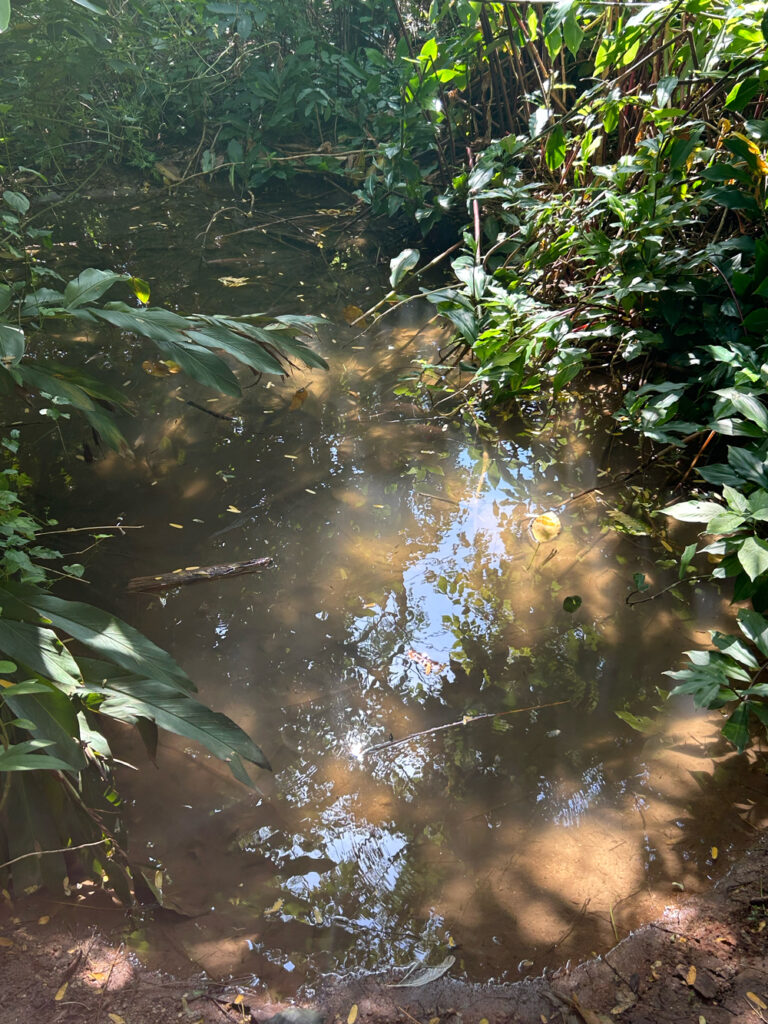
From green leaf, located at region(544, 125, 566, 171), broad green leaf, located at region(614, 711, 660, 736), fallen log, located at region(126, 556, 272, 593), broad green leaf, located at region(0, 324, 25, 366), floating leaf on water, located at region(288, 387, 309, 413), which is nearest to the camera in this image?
broad green leaf, located at region(0, 324, 25, 366)

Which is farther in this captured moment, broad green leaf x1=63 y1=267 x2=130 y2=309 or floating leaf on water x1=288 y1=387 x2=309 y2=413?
floating leaf on water x1=288 y1=387 x2=309 y2=413

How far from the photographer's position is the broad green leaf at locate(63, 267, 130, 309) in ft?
5.09

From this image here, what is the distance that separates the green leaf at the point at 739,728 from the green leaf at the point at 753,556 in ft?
0.81

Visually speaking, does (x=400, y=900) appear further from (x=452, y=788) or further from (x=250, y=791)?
(x=250, y=791)

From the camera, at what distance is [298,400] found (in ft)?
8.80

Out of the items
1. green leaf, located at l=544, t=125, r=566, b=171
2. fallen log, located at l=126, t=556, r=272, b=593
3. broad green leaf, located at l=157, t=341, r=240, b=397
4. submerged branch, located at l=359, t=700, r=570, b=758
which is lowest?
submerged branch, located at l=359, t=700, r=570, b=758

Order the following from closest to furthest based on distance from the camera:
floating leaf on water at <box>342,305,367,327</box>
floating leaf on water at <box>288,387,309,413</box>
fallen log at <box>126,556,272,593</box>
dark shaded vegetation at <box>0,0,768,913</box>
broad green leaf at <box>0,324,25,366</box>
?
broad green leaf at <box>0,324,25,366</box> → dark shaded vegetation at <box>0,0,768,913</box> → fallen log at <box>126,556,272,593</box> → floating leaf on water at <box>288,387,309,413</box> → floating leaf on water at <box>342,305,367,327</box>

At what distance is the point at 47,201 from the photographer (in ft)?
13.6

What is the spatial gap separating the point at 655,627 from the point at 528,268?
1.43 meters

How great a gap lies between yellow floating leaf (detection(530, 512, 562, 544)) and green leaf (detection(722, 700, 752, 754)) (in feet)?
2.63

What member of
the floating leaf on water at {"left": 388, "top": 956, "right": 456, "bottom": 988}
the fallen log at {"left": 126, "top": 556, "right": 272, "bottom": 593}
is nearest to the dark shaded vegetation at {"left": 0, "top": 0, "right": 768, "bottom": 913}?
the fallen log at {"left": 126, "top": 556, "right": 272, "bottom": 593}

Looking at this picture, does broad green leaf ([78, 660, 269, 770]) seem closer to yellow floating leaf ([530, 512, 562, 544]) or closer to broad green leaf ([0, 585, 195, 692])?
broad green leaf ([0, 585, 195, 692])

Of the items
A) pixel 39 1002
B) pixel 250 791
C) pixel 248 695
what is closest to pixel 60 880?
pixel 39 1002

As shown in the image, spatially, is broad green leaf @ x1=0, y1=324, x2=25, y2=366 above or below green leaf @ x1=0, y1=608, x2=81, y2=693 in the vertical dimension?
above
